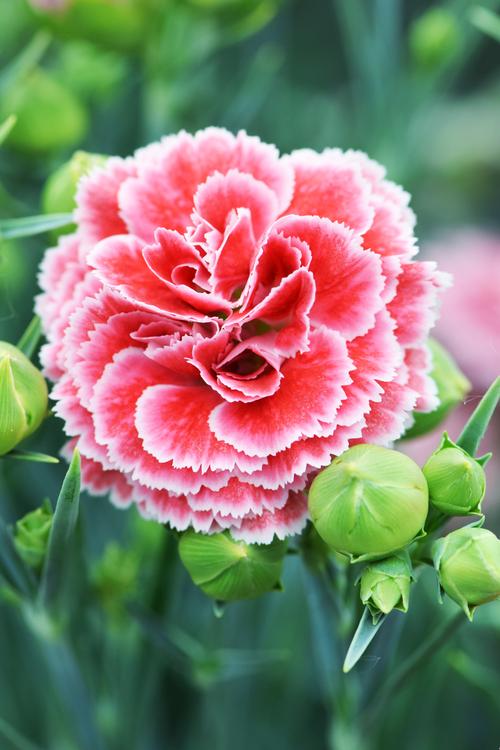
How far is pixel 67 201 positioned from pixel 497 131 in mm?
874

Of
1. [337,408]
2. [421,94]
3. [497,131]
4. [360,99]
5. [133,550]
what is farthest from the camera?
[497,131]

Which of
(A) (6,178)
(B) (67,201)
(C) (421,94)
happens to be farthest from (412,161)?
(B) (67,201)

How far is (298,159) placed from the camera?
18.2 inches

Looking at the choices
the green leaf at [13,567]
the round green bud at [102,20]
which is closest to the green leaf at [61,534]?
the green leaf at [13,567]

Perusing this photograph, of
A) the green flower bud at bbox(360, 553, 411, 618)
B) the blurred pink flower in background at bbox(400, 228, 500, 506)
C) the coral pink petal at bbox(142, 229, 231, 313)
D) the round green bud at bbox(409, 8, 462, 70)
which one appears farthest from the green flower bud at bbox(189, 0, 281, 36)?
the green flower bud at bbox(360, 553, 411, 618)

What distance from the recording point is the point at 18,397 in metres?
0.41

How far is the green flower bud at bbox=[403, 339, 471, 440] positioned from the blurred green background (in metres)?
0.09

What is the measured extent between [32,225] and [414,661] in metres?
0.28

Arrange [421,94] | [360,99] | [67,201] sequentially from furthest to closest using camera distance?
[360,99] < [421,94] < [67,201]

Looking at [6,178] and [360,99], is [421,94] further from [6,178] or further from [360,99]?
[6,178]

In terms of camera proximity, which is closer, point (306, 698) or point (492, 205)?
point (306, 698)

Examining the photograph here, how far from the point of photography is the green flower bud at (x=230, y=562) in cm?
41

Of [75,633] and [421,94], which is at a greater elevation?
[421,94]

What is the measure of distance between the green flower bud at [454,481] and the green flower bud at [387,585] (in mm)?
29
